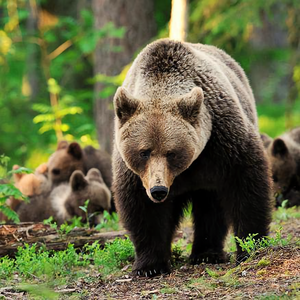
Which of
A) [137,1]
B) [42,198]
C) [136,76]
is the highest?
[137,1]

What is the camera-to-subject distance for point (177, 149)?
5.14m

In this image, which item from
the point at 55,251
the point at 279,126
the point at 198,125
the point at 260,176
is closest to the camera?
the point at 198,125

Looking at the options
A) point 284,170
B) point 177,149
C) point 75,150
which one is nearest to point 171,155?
point 177,149

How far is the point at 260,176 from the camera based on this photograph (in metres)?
5.75

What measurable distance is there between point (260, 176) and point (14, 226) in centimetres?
285

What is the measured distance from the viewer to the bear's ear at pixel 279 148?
1007 cm

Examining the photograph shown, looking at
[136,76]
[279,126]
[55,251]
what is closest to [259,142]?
[136,76]

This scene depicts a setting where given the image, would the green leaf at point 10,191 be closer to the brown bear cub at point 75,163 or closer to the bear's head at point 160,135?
the bear's head at point 160,135

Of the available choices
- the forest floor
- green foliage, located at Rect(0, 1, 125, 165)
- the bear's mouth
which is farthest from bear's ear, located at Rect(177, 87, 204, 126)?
green foliage, located at Rect(0, 1, 125, 165)

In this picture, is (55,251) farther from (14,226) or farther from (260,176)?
(260,176)

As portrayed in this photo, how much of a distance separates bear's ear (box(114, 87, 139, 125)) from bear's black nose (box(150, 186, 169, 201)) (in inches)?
29.1

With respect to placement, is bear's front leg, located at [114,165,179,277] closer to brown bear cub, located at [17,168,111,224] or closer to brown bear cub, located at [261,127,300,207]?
brown bear cub, located at [17,168,111,224]

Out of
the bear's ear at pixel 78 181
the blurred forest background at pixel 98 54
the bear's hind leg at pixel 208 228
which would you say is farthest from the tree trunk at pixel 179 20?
the bear's hind leg at pixel 208 228

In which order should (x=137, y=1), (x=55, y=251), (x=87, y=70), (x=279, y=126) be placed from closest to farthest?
(x=55, y=251), (x=137, y=1), (x=279, y=126), (x=87, y=70)
